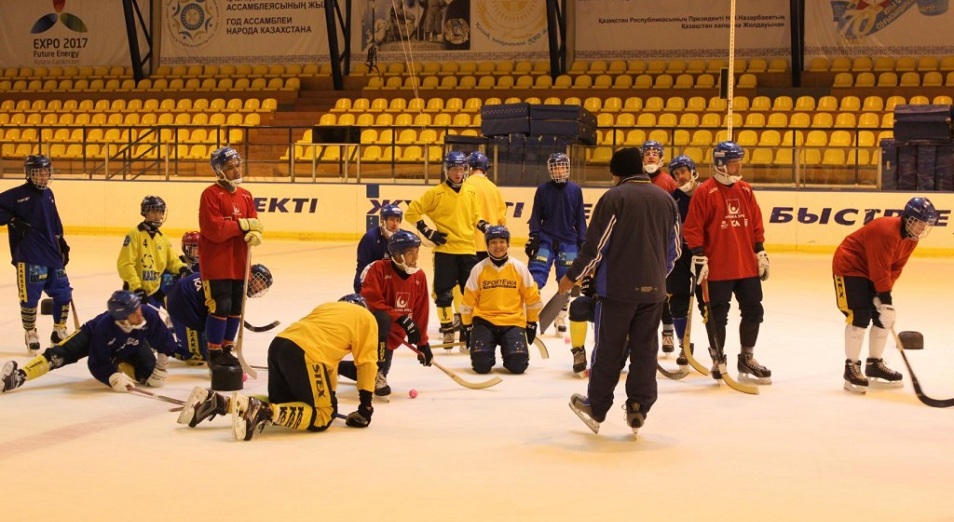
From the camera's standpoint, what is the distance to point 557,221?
9.44 m

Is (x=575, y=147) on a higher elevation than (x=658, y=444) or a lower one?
higher

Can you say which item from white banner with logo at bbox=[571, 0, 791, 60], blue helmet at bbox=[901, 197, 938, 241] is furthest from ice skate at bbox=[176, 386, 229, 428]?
white banner with logo at bbox=[571, 0, 791, 60]

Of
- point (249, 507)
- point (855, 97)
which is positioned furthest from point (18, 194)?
point (855, 97)

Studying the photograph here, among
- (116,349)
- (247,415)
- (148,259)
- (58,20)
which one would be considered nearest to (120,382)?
(116,349)

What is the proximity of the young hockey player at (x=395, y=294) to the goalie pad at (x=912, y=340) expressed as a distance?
3.12 meters

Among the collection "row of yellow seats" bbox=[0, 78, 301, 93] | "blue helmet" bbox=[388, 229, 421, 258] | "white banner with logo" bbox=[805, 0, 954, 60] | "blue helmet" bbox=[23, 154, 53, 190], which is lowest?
"blue helmet" bbox=[388, 229, 421, 258]

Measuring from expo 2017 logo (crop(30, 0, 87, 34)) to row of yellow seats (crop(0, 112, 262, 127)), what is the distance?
3.45 meters

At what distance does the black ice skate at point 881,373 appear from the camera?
24.5 ft

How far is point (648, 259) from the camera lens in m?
5.78

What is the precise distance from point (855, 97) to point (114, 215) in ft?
44.9

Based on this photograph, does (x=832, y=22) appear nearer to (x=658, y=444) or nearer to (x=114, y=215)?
(x=114, y=215)

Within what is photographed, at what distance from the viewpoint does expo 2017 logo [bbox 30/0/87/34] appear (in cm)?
2894

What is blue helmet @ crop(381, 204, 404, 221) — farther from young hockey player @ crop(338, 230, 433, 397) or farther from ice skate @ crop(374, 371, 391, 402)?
ice skate @ crop(374, 371, 391, 402)

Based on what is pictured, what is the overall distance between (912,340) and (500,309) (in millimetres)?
2742
